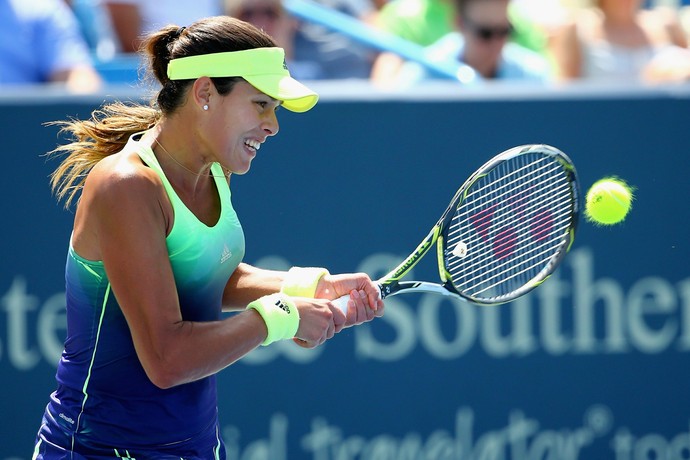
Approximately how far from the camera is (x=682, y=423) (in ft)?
13.8

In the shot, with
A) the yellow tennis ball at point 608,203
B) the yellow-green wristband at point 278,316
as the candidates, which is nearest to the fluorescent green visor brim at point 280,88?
the yellow-green wristband at point 278,316

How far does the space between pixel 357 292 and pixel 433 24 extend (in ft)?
9.28

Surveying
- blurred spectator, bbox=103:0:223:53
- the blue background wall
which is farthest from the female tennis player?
blurred spectator, bbox=103:0:223:53

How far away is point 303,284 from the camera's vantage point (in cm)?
271

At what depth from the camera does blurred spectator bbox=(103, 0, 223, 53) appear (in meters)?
5.09

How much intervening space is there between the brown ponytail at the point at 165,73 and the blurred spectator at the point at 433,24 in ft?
8.56

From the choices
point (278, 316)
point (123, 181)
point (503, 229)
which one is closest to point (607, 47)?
point (503, 229)

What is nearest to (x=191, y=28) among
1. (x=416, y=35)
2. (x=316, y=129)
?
(x=316, y=129)

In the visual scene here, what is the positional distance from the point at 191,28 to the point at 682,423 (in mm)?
2731

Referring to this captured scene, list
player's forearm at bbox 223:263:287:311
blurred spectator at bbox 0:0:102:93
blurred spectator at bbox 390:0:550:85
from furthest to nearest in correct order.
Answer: blurred spectator at bbox 390:0:550:85 < blurred spectator at bbox 0:0:102:93 < player's forearm at bbox 223:263:287:311

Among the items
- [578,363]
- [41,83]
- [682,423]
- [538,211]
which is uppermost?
[41,83]

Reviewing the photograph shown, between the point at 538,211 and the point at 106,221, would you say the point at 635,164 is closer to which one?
the point at 538,211

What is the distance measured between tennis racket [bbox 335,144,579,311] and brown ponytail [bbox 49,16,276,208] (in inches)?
25.7

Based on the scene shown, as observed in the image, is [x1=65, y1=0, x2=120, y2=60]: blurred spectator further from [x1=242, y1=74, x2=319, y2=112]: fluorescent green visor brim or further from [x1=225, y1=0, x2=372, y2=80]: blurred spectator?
[x1=242, y1=74, x2=319, y2=112]: fluorescent green visor brim
